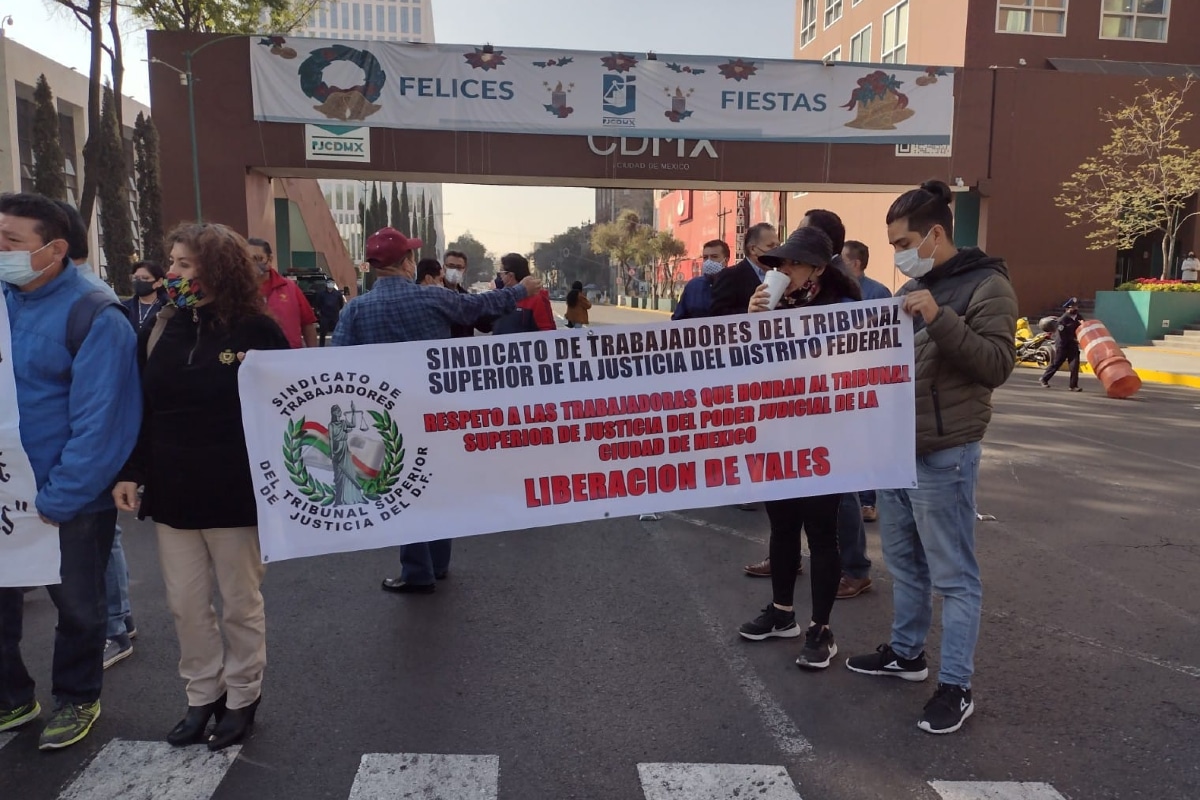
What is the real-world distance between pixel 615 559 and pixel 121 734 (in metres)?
3.02

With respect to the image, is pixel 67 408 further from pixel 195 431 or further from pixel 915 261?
pixel 915 261

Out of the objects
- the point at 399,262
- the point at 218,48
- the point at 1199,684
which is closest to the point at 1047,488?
the point at 1199,684

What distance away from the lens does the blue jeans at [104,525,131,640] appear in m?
4.02

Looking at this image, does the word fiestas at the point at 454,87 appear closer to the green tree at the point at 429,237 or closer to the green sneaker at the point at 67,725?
the green sneaker at the point at 67,725

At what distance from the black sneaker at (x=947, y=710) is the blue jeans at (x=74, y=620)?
3221 millimetres

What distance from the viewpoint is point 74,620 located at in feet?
10.6

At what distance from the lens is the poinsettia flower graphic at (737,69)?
67.9 feet

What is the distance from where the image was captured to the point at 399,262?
475 cm

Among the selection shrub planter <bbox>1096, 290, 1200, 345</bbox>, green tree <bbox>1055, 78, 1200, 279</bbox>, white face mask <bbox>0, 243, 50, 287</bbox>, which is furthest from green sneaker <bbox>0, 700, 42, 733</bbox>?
green tree <bbox>1055, 78, 1200, 279</bbox>

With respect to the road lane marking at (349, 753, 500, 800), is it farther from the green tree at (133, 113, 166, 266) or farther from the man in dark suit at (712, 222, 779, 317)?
the green tree at (133, 113, 166, 266)

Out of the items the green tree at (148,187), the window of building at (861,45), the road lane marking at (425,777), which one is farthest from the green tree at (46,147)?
the road lane marking at (425,777)

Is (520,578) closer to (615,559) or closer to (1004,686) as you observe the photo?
(615,559)

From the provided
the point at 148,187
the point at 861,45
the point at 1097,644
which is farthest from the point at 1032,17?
the point at 148,187

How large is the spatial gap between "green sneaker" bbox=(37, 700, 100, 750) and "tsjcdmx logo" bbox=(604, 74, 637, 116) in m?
19.5
